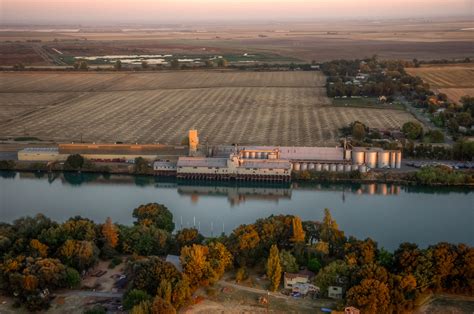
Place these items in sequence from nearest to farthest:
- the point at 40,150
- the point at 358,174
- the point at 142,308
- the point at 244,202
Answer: the point at 142,308
the point at 244,202
the point at 358,174
the point at 40,150

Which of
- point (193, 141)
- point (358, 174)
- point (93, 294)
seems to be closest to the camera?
point (93, 294)

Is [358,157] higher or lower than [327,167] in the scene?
higher

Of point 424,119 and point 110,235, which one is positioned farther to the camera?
point 424,119

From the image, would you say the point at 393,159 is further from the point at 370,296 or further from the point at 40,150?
the point at 40,150

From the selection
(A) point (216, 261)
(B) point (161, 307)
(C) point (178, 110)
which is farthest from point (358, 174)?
(C) point (178, 110)

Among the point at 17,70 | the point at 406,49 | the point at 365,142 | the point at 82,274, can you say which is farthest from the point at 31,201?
the point at 406,49

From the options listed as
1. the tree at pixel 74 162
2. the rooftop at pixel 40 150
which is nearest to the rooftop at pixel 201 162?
the tree at pixel 74 162
